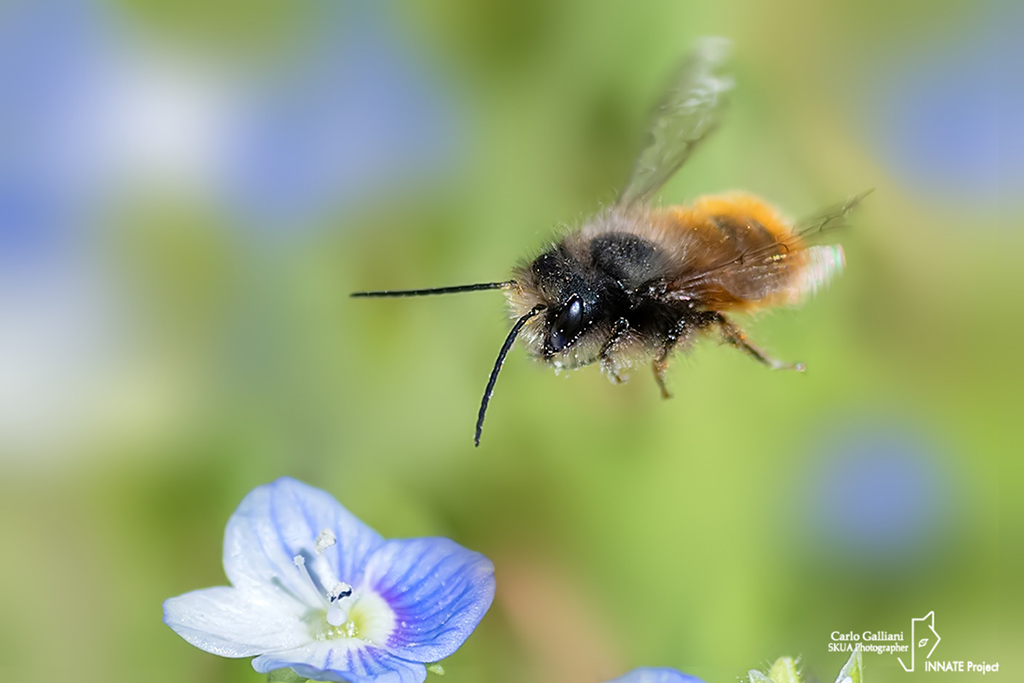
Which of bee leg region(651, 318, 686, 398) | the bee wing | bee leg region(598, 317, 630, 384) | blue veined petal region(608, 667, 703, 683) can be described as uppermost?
the bee wing

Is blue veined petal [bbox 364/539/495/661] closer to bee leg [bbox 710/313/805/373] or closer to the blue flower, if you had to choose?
the blue flower

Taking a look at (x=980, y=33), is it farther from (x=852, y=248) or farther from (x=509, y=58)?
(x=509, y=58)

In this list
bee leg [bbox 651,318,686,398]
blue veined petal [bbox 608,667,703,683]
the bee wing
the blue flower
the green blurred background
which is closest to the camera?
blue veined petal [bbox 608,667,703,683]

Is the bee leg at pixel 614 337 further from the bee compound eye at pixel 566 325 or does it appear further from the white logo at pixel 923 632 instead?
the white logo at pixel 923 632

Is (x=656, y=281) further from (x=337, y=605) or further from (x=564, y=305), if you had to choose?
(x=337, y=605)

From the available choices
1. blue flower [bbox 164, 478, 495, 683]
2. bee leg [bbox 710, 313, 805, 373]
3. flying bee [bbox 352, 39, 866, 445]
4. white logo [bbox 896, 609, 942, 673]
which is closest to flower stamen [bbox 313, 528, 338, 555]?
blue flower [bbox 164, 478, 495, 683]

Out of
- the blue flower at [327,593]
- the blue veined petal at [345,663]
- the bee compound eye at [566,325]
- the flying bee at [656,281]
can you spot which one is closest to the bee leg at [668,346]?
the flying bee at [656,281]

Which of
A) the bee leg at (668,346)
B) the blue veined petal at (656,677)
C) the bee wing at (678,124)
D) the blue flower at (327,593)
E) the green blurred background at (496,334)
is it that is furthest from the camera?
the green blurred background at (496,334)

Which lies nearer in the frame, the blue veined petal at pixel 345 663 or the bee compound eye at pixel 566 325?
the blue veined petal at pixel 345 663
